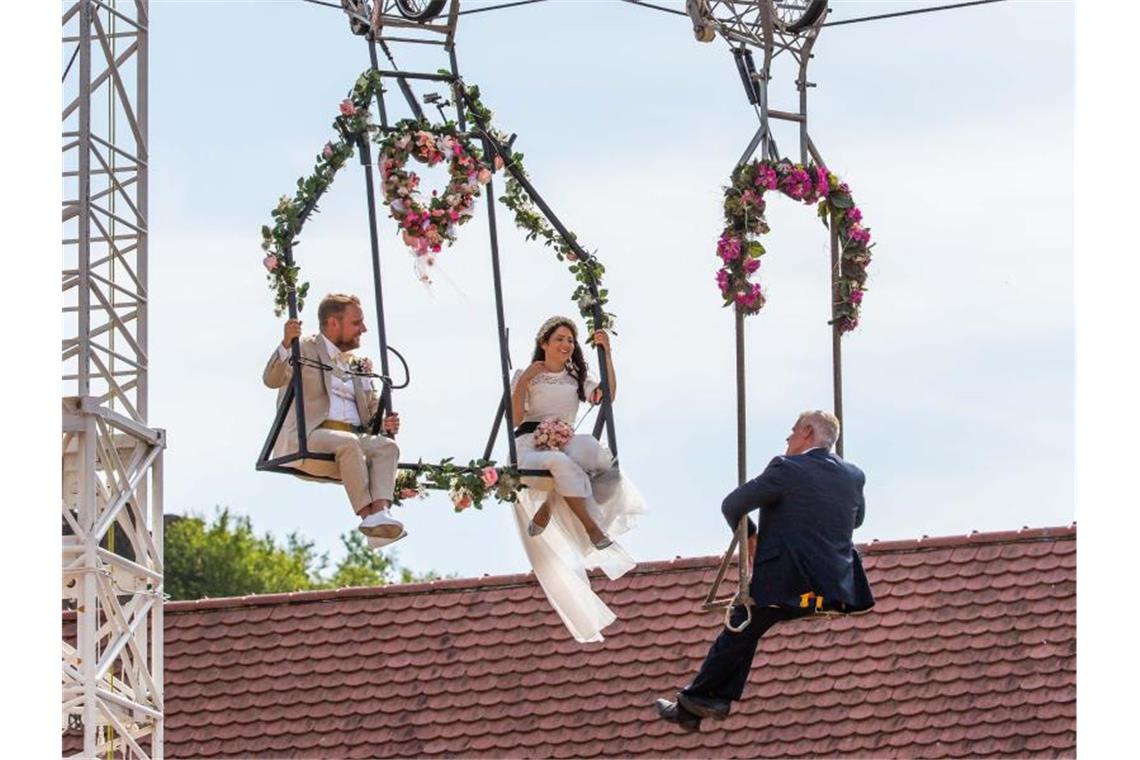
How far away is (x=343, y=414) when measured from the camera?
51.3 feet

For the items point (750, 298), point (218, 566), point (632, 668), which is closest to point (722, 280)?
point (750, 298)

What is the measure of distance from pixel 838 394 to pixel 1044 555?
7443 mm

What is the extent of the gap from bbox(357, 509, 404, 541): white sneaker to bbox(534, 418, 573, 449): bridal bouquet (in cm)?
86

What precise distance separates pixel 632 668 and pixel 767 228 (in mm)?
7922

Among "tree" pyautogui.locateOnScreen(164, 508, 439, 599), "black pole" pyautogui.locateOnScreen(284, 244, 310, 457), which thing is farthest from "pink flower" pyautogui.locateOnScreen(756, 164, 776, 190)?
"tree" pyautogui.locateOnScreen(164, 508, 439, 599)

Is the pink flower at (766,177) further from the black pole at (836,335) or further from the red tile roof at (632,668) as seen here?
the red tile roof at (632,668)

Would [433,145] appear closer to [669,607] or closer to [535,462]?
[535,462]

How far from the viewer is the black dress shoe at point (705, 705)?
49.8ft

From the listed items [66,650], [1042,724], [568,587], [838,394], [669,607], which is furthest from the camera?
[669,607]

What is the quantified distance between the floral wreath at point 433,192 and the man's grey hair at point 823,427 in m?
2.09

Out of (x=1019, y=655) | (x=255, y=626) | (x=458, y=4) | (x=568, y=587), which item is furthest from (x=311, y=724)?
(x=458, y=4)

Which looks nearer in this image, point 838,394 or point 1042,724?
point 838,394

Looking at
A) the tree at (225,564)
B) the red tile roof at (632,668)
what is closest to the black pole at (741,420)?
the red tile roof at (632,668)

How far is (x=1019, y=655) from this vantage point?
2162 cm
